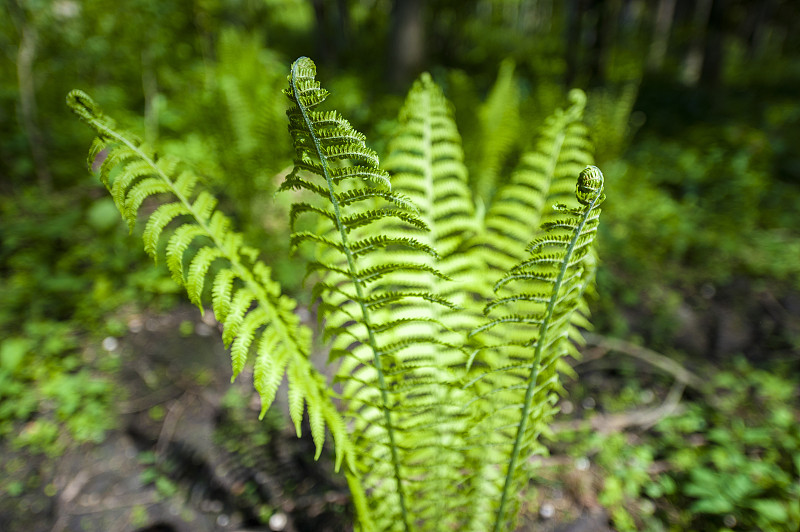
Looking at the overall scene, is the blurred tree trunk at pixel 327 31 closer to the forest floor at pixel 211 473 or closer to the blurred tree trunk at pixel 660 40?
the forest floor at pixel 211 473

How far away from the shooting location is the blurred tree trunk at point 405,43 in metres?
4.99

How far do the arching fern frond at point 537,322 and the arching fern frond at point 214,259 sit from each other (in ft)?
1.14

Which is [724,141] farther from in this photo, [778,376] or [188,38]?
[188,38]

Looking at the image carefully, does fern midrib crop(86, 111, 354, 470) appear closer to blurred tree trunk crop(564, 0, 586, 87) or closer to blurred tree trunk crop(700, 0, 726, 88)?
blurred tree trunk crop(564, 0, 586, 87)

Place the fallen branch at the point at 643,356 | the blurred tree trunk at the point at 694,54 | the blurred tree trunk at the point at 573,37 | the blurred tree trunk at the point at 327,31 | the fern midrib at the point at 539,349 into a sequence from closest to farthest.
Result: the fern midrib at the point at 539,349 < the fallen branch at the point at 643,356 < the blurred tree trunk at the point at 573,37 < the blurred tree trunk at the point at 327,31 < the blurred tree trunk at the point at 694,54

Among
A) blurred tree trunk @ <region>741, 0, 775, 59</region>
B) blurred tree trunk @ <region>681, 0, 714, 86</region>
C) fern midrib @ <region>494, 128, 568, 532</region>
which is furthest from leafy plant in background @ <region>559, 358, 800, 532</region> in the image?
blurred tree trunk @ <region>741, 0, 775, 59</region>

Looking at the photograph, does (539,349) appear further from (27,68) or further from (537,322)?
(27,68)

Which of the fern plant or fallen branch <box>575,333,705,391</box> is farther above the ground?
the fern plant

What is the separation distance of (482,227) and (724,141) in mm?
4922

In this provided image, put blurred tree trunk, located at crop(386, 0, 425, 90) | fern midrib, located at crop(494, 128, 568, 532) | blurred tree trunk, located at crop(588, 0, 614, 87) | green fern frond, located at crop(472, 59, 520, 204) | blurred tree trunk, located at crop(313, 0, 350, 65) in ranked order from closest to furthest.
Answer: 1. fern midrib, located at crop(494, 128, 568, 532)
2. green fern frond, located at crop(472, 59, 520, 204)
3. blurred tree trunk, located at crop(588, 0, 614, 87)
4. blurred tree trunk, located at crop(386, 0, 425, 90)
5. blurred tree trunk, located at crop(313, 0, 350, 65)

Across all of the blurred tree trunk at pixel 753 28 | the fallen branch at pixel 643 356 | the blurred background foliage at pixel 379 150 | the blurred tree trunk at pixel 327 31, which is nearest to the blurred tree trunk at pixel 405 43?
the blurred background foliage at pixel 379 150

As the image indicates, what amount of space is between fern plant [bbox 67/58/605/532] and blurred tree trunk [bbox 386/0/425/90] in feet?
15.2

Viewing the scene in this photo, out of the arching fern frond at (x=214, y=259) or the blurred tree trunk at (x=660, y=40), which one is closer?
the arching fern frond at (x=214, y=259)

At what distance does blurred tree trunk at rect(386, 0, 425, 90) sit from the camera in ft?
16.4
